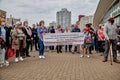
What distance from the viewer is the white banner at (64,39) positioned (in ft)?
67.5

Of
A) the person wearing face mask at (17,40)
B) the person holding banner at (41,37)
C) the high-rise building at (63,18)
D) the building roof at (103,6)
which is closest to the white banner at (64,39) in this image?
the person holding banner at (41,37)

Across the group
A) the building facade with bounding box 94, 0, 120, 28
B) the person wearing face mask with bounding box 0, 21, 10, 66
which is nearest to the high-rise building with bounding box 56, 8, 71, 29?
the building facade with bounding box 94, 0, 120, 28

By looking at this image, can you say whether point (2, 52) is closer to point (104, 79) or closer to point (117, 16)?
point (104, 79)

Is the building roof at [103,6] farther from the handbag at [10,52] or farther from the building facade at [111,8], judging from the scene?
the handbag at [10,52]

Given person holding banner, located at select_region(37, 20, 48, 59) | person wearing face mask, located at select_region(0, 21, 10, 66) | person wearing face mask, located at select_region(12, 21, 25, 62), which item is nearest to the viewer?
person wearing face mask, located at select_region(0, 21, 10, 66)

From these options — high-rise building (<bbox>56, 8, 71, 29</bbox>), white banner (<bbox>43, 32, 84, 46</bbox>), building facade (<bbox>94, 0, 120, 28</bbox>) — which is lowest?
white banner (<bbox>43, 32, 84, 46</bbox>)

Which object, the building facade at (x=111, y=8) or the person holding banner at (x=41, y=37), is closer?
the person holding banner at (x=41, y=37)

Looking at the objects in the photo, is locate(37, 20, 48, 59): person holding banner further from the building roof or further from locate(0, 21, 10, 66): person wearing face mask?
the building roof

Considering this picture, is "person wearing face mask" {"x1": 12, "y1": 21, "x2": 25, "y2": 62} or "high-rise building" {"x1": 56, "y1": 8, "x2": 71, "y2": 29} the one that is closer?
"person wearing face mask" {"x1": 12, "y1": 21, "x2": 25, "y2": 62}

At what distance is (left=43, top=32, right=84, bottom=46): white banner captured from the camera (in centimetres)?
2058

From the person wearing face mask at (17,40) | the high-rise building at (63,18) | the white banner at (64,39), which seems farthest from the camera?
the high-rise building at (63,18)

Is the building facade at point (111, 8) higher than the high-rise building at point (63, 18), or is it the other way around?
the high-rise building at point (63, 18)

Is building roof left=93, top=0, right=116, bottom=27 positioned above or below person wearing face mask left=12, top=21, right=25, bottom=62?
above

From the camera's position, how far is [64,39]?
21.1 m
